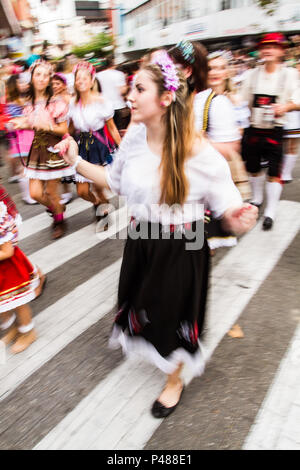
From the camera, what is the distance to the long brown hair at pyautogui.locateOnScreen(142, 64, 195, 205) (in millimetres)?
1675

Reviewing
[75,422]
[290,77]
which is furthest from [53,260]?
[290,77]

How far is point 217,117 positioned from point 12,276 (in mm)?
1883

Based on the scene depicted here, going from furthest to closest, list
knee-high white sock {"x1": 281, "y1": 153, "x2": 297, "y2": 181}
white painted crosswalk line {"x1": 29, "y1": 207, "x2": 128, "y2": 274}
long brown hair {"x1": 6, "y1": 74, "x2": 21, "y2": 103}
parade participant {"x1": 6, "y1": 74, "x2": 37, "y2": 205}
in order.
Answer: long brown hair {"x1": 6, "y1": 74, "x2": 21, "y2": 103} → parade participant {"x1": 6, "y1": 74, "x2": 37, "y2": 205} → knee-high white sock {"x1": 281, "y1": 153, "x2": 297, "y2": 181} → white painted crosswalk line {"x1": 29, "y1": 207, "x2": 128, "y2": 274}

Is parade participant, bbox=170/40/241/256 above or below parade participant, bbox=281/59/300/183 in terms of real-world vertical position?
above

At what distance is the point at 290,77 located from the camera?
3.75 metres

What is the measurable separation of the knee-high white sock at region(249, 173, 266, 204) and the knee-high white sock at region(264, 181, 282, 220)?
315mm

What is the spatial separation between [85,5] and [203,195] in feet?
258

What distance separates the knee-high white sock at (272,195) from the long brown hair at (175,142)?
284cm

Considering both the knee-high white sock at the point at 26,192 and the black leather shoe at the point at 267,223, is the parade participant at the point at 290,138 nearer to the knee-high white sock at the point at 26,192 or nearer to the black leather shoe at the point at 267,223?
the black leather shoe at the point at 267,223

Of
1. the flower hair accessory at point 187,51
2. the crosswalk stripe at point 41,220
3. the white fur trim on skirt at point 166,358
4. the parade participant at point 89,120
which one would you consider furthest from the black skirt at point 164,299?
the crosswalk stripe at point 41,220

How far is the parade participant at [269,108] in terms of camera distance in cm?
373

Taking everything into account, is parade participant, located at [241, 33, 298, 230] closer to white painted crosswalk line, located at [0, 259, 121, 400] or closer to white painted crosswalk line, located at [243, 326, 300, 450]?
white painted crosswalk line, located at [0, 259, 121, 400]

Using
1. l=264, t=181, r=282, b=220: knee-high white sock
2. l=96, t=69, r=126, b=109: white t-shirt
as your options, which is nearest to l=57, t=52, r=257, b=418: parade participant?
l=264, t=181, r=282, b=220: knee-high white sock

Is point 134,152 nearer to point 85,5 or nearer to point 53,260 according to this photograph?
point 53,260
